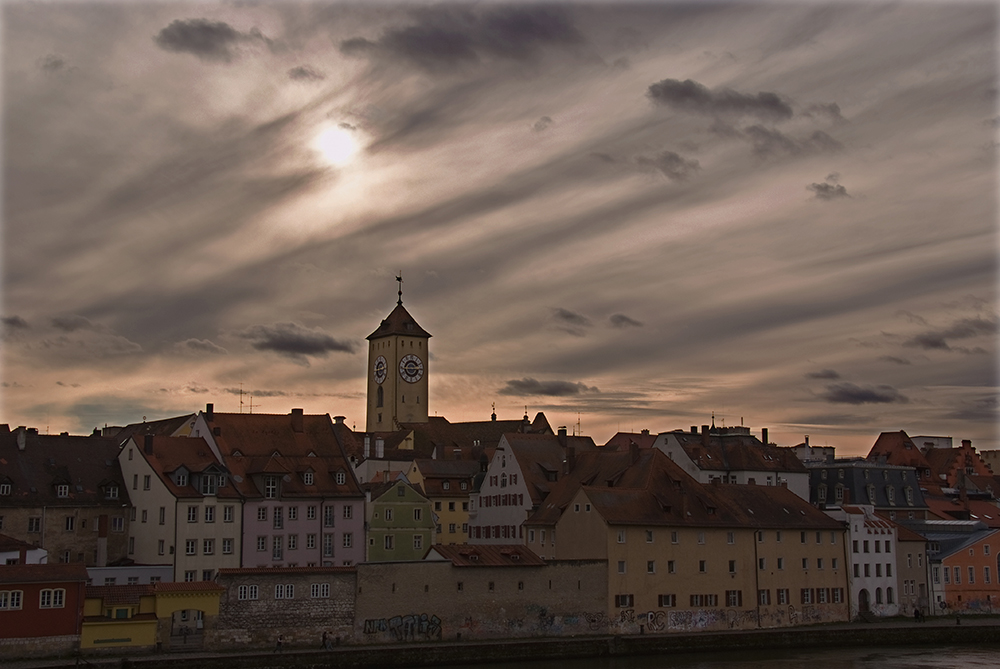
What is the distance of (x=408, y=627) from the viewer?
64.4m

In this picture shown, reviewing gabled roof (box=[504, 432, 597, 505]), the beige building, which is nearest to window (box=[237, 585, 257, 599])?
the beige building

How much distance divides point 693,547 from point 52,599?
3781 cm

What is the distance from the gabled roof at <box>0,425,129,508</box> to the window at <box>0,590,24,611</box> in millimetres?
15362

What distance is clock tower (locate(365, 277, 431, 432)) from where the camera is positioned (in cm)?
15912

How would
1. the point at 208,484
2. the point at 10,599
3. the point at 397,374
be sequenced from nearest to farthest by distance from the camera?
the point at 10,599 → the point at 208,484 → the point at 397,374

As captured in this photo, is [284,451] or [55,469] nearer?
[55,469]

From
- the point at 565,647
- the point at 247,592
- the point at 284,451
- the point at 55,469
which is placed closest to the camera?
the point at 247,592

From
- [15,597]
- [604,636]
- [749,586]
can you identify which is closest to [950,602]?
[749,586]

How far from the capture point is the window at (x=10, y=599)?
5603 centimetres

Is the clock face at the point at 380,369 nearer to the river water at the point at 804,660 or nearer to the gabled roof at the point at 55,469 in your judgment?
the gabled roof at the point at 55,469

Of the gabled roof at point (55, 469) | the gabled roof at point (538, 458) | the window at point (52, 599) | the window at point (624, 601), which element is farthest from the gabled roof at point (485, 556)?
the gabled roof at point (55, 469)

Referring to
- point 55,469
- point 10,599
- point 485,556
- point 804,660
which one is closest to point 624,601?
point 485,556

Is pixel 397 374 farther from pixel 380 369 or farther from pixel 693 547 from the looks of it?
pixel 693 547

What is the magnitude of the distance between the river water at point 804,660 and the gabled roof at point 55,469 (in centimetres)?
2756
